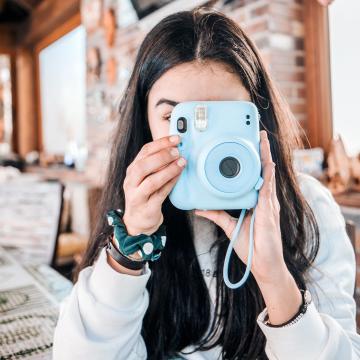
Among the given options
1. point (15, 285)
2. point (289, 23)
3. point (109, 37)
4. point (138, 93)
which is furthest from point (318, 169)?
point (109, 37)

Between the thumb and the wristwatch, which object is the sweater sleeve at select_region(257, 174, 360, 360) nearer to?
the wristwatch

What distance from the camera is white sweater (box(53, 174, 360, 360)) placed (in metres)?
0.48

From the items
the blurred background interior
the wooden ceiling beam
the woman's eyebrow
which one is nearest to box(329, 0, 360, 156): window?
the blurred background interior

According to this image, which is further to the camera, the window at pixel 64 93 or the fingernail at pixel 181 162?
the window at pixel 64 93

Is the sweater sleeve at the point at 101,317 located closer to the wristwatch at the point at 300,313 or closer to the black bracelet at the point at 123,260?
→ the black bracelet at the point at 123,260

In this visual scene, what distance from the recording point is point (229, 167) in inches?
20.0

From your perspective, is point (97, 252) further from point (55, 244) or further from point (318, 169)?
point (318, 169)

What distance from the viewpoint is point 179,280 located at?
715mm

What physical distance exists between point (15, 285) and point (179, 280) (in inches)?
16.8

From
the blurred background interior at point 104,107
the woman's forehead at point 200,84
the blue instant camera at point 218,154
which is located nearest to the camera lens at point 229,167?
the blue instant camera at point 218,154

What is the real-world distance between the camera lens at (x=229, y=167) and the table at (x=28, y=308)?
0.39 meters

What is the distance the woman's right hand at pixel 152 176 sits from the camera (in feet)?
1.67

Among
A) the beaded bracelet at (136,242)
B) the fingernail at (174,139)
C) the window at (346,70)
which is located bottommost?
the beaded bracelet at (136,242)

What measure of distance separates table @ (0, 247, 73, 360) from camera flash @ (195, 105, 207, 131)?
16.5 inches
